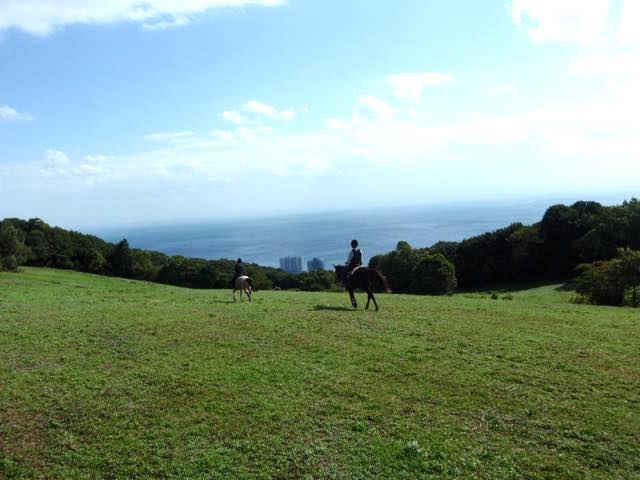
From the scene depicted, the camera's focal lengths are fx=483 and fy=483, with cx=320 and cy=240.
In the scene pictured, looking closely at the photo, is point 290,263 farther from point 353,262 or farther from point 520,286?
point 353,262

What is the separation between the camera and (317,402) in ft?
31.7

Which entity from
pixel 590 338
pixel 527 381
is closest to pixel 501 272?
pixel 590 338

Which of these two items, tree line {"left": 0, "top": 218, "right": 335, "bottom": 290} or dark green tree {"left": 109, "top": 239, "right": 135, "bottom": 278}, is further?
dark green tree {"left": 109, "top": 239, "right": 135, "bottom": 278}

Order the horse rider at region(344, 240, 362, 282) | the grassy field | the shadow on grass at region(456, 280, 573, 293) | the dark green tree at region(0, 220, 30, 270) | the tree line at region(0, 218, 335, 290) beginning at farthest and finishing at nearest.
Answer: the tree line at region(0, 218, 335, 290) → the shadow on grass at region(456, 280, 573, 293) → the dark green tree at region(0, 220, 30, 270) → the horse rider at region(344, 240, 362, 282) → the grassy field

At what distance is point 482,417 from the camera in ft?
30.0

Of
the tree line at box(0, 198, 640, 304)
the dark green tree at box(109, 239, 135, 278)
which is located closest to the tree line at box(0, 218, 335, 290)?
the dark green tree at box(109, 239, 135, 278)

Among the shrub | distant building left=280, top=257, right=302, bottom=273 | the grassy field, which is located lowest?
the grassy field

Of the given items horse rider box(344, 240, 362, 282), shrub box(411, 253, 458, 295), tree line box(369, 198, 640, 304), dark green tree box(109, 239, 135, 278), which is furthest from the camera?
dark green tree box(109, 239, 135, 278)

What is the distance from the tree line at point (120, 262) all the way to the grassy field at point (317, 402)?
60492mm

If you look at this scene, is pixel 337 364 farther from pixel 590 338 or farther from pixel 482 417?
pixel 590 338

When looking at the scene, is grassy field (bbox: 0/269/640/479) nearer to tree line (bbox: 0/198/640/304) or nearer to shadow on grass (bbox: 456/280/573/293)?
shadow on grass (bbox: 456/280/573/293)

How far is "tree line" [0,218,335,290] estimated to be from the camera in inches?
2980

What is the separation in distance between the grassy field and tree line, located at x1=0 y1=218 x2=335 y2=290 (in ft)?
198

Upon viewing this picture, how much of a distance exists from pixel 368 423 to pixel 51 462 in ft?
17.5
